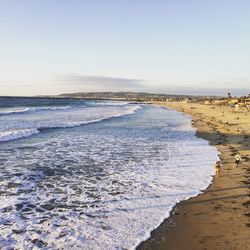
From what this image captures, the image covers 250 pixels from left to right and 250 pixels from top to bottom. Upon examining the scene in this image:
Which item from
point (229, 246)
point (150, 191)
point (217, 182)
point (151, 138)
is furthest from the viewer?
point (151, 138)

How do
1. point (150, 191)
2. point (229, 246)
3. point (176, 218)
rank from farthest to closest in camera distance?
point (150, 191), point (176, 218), point (229, 246)

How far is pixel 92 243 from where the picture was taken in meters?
8.60

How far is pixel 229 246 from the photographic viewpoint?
8336mm

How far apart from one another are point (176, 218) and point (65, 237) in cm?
326

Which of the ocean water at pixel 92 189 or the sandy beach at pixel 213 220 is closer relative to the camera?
the sandy beach at pixel 213 220

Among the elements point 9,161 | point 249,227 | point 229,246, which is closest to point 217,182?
point 249,227

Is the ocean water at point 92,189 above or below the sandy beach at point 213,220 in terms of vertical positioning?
below

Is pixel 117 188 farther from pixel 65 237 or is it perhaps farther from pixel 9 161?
pixel 9 161

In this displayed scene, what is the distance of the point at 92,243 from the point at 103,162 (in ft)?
32.7

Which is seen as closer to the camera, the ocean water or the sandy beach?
the sandy beach

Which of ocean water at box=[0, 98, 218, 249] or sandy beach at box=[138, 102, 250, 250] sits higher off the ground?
sandy beach at box=[138, 102, 250, 250]

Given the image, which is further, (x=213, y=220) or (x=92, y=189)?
(x=92, y=189)

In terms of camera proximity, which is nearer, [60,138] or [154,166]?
[154,166]

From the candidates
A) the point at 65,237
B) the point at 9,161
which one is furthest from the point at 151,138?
the point at 65,237
